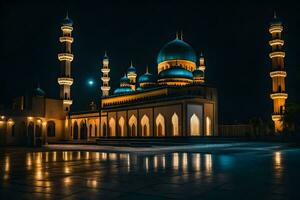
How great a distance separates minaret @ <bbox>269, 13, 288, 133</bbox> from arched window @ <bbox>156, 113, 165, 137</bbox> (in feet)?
46.5

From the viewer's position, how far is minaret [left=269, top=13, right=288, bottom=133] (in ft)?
132

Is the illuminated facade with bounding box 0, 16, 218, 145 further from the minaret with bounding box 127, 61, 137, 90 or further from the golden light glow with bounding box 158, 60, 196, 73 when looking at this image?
the minaret with bounding box 127, 61, 137, 90

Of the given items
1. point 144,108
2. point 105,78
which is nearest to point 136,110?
point 144,108

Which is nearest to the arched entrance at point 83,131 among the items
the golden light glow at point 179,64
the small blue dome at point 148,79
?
the small blue dome at point 148,79

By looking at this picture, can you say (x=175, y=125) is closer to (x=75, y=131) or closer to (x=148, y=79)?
(x=148, y=79)

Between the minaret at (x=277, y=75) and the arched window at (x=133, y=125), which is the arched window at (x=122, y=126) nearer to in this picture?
the arched window at (x=133, y=125)

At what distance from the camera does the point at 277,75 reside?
4094cm

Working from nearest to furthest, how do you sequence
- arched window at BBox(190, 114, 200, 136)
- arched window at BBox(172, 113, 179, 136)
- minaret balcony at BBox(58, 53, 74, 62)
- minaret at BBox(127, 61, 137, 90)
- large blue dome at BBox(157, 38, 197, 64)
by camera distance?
arched window at BBox(190, 114, 200, 136)
arched window at BBox(172, 113, 179, 136)
large blue dome at BBox(157, 38, 197, 64)
minaret balcony at BBox(58, 53, 74, 62)
minaret at BBox(127, 61, 137, 90)

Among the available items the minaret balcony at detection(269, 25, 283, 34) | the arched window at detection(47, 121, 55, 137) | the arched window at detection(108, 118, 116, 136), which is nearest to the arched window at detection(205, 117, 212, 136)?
the arched window at detection(108, 118, 116, 136)

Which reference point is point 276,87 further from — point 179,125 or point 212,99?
point 179,125

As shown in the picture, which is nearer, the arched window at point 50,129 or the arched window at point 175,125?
the arched window at point 175,125

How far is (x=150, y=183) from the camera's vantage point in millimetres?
6336

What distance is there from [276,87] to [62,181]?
38810mm

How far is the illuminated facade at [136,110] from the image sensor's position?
120 ft
